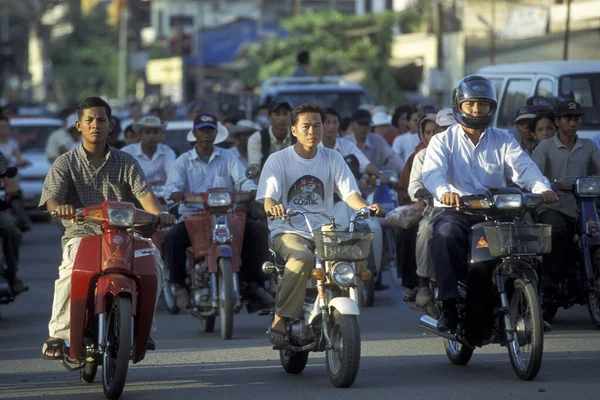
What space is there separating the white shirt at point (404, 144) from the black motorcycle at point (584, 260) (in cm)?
587

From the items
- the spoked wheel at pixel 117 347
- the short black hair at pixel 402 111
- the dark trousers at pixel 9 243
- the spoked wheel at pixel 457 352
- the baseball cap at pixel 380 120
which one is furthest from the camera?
the baseball cap at pixel 380 120

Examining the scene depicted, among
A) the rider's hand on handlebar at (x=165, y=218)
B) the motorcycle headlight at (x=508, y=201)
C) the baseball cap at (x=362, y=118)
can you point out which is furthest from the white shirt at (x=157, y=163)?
the motorcycle headlight at (x=508, y=201)

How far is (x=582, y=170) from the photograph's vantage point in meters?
11.4

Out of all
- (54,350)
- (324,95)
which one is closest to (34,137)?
(324,95)

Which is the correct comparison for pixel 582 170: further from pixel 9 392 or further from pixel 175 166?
pixel 9 392

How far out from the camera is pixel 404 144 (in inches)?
672

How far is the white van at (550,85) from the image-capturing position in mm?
14203

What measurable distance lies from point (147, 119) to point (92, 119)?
5.62 m

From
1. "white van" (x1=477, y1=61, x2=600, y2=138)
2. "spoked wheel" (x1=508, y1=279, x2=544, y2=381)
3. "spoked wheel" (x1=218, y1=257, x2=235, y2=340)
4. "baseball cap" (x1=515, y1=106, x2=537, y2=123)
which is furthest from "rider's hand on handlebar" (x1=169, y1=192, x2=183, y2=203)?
"white van" (x1=477, y1=61, x2=600, y2=138)

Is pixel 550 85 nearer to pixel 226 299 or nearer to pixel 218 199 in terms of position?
pixel 218 199

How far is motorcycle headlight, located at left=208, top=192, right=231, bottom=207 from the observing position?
440 inches

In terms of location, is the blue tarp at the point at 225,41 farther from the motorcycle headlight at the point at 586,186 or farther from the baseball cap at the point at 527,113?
the motorcycle headlight at the point at 586,186

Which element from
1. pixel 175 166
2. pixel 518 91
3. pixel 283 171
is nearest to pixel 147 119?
pixel 175 166

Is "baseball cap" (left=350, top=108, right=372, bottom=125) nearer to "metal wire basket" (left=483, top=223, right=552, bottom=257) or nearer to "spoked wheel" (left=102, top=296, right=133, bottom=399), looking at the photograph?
"metal wire basket" (left=483, top=223, right=552, bottom=257)
